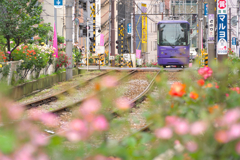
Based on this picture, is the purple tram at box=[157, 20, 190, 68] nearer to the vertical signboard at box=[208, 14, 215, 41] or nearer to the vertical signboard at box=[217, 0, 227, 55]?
the vertical signboard at box=[208, 14, 215, 41]

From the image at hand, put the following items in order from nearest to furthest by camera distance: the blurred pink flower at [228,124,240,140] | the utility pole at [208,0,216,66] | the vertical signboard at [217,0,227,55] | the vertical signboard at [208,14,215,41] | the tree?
the blurred pink flower at [228,124,240,140] → the vertical signboard at [217,0,227,55] → the utility pole at [208,0,216,66] → the vertical signboard at [208,14,215,41] → the tree

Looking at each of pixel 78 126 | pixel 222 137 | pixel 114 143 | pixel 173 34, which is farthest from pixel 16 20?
pixel 173 34

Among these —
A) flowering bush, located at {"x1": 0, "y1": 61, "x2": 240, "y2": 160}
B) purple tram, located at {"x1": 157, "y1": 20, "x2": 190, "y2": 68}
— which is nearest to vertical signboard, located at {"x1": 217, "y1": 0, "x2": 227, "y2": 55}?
flowering bush, located at {"x1": 0, "y1": 61, "x2": 240, "y2": 160}

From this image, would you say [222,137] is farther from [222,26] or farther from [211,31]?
[211,31]

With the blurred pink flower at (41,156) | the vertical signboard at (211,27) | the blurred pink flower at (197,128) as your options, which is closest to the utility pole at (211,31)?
the vertical signboard at (211,27)

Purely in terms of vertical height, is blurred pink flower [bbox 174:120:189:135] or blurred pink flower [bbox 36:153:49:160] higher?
blurred pink flower [bbox 174:120:189:135]

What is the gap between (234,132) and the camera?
1359 mm

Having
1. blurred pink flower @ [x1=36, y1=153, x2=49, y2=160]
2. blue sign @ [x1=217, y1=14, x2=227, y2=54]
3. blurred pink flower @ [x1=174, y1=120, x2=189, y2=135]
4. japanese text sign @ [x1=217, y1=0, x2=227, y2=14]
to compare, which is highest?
japanese text sign @ [x1=217, y1=0, x2=227, y2=14]

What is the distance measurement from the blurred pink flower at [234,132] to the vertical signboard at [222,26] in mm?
8614

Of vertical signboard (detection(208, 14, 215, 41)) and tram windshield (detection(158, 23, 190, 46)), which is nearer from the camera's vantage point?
vertical signboard (detection(208, 14, 215, 41))

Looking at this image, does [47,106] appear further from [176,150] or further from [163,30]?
[163,30]

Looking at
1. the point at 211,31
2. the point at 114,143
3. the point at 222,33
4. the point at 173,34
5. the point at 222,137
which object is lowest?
the point at 114,143

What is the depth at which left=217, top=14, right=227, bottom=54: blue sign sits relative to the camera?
955 centimetres

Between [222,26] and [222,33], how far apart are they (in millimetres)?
192
